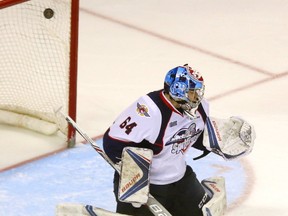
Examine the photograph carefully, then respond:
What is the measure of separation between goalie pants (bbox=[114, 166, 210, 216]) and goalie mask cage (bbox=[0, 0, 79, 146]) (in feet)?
3.55

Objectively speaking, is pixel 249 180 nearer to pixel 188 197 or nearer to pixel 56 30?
pixel 188 197

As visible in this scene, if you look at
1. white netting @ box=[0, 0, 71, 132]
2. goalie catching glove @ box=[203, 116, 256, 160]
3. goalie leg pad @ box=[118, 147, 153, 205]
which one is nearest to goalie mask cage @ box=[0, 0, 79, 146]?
white netting @ box=[0, 0, 71, 132]

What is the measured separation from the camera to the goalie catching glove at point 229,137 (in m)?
3.94

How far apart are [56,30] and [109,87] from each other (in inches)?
21.7

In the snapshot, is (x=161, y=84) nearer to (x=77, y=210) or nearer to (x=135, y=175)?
(x=77, y=210)

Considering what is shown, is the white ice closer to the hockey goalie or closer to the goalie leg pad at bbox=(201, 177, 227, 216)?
the goalie leg pad at bbox=(201, 177, 227, 216)

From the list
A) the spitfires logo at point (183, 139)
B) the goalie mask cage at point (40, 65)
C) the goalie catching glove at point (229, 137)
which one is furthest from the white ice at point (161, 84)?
the spitfires logo at point (183, 139)

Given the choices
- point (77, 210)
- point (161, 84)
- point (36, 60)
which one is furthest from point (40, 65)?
point (77, 210)

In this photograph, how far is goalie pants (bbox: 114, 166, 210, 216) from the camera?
12.6 ft

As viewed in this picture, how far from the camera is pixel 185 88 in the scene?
370 centimetres

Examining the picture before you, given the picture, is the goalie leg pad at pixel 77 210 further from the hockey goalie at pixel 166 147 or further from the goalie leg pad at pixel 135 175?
the goalie leg pad at pixel 135 175

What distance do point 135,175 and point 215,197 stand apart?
36 centimetres

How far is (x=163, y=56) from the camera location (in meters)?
6.03

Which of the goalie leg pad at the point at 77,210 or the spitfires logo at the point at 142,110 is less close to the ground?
the spitfires logo at the point at 142,110
